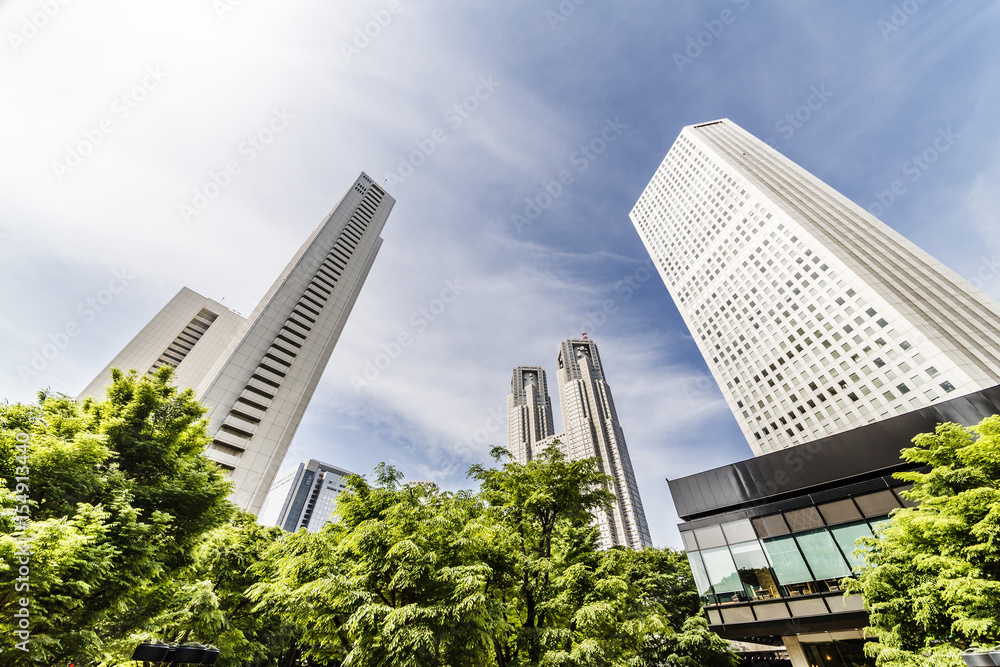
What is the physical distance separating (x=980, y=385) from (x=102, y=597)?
3139 inches

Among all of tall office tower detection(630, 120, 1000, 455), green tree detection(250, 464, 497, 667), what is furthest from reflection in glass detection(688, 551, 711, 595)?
tall office tower detection(630, 120, 1000, 455)

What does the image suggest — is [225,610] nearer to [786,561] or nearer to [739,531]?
[739,531]

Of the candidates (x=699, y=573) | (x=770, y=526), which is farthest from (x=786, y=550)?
(x=699, y=573)

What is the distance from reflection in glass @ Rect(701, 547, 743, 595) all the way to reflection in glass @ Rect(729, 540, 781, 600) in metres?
0.33

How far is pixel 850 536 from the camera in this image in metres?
18.5

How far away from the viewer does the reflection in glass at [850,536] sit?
18.0m

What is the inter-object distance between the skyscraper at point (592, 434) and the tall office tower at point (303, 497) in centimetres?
8389

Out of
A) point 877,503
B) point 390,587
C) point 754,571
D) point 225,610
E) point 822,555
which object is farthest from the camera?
point 754,571

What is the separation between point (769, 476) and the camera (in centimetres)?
2253

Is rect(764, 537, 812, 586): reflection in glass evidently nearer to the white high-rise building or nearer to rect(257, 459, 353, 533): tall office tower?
the white high-rise building

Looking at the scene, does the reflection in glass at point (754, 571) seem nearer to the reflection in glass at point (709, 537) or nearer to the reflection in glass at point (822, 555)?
the reflection in glass at point (709, 537)

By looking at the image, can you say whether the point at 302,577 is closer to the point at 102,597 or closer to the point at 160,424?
the point at 102,597

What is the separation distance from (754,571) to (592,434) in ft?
491

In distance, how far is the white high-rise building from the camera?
4444cm
